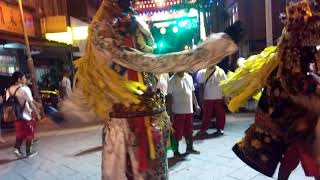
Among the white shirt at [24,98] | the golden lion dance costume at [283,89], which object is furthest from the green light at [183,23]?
the golden lion dance costume at [283,89]

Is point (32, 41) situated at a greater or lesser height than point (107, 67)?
greater

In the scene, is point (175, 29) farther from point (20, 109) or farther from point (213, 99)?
point (20, 109)

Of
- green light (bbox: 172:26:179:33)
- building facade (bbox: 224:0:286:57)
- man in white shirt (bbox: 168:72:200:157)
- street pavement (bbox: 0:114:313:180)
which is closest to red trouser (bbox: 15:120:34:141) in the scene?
street pavement (bbox: 0:114:313:180)

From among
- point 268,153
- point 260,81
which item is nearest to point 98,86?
point 260,81

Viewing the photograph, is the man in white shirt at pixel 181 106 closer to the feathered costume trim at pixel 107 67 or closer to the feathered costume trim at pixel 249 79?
the feathered costume trim at pixel 249 79

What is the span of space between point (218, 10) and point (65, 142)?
1670cm

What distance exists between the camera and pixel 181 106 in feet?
23.8

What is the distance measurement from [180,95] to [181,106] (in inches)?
8.2

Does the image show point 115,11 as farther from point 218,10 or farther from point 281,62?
point 218,10

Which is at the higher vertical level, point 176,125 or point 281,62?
point 281,62

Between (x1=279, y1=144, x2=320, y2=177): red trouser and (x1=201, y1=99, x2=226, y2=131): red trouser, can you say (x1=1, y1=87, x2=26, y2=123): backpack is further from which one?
(x1=279, y1=144, x2=320, y2=177): red trouser

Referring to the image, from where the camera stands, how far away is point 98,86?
2.73 meters

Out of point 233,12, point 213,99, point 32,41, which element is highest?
point 233,12

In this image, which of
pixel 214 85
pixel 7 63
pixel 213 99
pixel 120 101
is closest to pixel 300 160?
pixel 120 101
